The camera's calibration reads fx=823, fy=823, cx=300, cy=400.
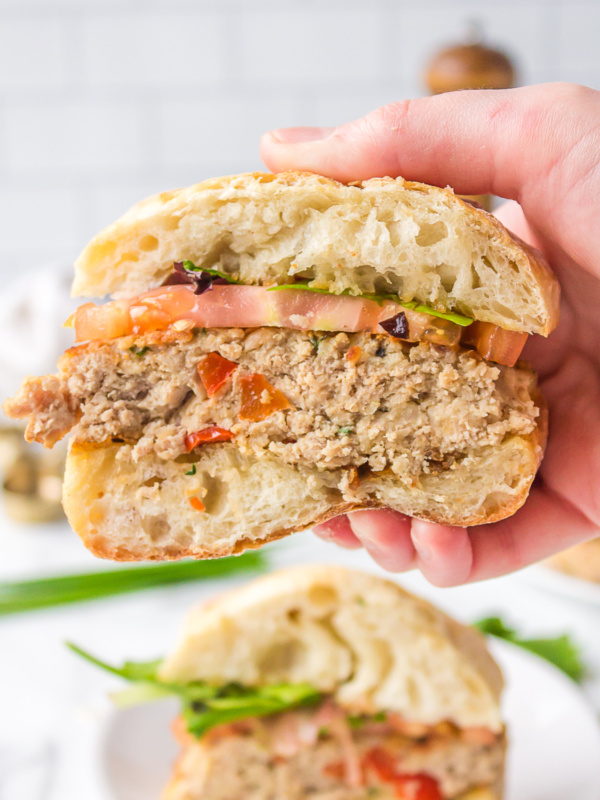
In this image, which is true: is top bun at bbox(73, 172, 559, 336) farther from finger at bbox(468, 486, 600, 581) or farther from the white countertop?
the white countertop

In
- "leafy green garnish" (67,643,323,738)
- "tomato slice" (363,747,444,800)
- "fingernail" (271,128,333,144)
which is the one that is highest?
"fingernail" (271,128,333,144)

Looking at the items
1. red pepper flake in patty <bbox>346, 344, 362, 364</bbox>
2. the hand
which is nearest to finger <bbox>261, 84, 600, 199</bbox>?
the hand

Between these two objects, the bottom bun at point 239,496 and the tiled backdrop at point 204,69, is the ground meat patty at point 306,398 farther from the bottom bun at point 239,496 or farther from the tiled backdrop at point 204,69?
the tiled backdrop at point 204,69

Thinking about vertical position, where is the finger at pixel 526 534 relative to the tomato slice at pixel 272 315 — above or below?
below

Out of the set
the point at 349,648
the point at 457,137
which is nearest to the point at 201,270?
the point at 457,137

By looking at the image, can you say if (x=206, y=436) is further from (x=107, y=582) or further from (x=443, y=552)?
(x=107, y=582)

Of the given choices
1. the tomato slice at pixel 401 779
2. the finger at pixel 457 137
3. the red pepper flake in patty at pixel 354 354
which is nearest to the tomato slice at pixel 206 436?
the red pepper flake in patty at pixel 354 354

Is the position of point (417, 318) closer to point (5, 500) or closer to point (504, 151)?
point (504, 151)
